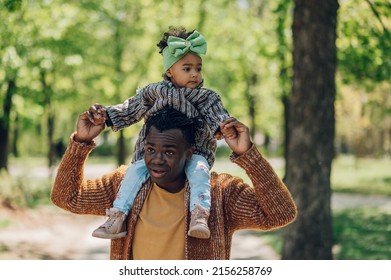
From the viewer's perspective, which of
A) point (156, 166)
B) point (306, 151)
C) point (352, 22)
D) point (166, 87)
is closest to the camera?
point (156, 166)

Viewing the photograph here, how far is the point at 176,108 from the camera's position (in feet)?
10.7

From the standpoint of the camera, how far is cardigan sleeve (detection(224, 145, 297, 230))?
2.99m

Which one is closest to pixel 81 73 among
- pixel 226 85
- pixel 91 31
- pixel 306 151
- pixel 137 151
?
pixel 91 31

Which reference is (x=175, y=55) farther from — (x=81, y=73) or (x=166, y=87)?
(x=81, y=73)

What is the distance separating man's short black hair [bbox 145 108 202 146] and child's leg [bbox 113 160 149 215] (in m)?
0.23

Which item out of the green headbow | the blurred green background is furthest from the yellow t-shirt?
the blurred green background

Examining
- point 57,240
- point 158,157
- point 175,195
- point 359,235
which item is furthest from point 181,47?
point 57,240

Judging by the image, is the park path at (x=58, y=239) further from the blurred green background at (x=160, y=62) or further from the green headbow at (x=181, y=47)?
the green headbow at (x=181, y=47)

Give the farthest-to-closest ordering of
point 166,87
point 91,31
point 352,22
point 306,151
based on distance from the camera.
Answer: point 91,31 → point 352,22 → point 306,151 → point 166,87

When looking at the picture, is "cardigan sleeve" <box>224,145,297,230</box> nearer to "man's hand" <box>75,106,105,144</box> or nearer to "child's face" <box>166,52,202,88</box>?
"child's face" <box>166,52,202,88</box>

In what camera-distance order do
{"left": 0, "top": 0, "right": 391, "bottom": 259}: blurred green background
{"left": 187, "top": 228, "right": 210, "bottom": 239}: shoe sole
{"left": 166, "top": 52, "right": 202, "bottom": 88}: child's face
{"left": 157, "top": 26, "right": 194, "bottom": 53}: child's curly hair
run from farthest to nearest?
{"left": 0, "top": 0, "right": 391, "bottom": 259}: blurred green background, {"left": 157, "top": 26, "right": 194, "bottom": 53}: child's curly hair, {"left": 166, "top": 52, "right": 202, "bottom": 88}: child's face, {"left": 187, "top": 228, "right": 210, "bottom": 239}: shoe sole

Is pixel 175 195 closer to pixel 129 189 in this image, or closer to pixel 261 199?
pixel 129 189

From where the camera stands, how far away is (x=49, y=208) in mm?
17859

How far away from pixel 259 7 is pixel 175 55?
22.9 meters
